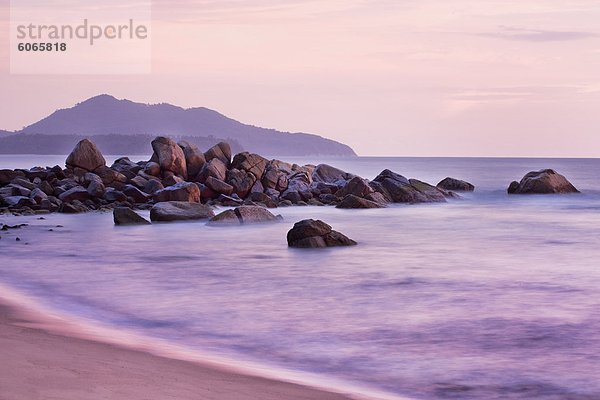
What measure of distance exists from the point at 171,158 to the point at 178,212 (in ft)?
27.6

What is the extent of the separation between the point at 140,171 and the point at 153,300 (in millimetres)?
23687

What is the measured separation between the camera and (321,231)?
1975cm

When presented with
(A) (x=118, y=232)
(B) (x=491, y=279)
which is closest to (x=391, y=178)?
(A) (x=118, y=232)

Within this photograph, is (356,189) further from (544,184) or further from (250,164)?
(544,184)

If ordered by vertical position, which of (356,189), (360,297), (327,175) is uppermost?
(327,175)

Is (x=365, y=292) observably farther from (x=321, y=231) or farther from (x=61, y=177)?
(x=61, y=177)

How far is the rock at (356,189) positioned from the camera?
1487 inches

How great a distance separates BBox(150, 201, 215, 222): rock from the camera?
27.3 meters

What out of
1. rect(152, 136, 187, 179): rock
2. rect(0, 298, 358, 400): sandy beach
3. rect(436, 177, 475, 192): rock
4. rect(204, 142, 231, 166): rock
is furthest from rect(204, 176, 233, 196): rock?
rect(0, 298, 358, 400): sandy beach

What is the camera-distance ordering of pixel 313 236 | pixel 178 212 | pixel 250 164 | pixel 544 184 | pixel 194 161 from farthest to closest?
pixel 544 184 < pixel 250 164 < pixel 194 161 < pixel 178 212 < pixel 313 236

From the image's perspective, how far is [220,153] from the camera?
126 ft

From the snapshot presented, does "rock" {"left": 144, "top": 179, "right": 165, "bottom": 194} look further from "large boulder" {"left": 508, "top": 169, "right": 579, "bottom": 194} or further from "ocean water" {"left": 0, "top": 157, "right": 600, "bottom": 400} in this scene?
"large boulder" {"left": 508, "top": 169, "right": 579, "bottom": 194}

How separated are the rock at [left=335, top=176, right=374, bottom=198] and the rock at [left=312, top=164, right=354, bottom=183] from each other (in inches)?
164

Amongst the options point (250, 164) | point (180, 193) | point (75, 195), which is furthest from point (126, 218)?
point (250, 164)
